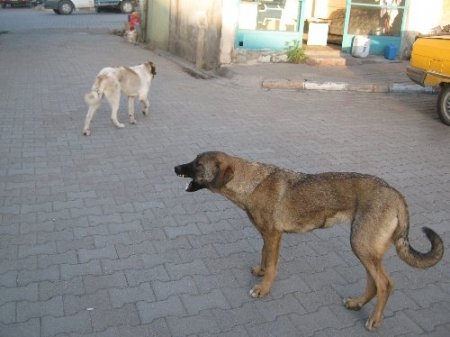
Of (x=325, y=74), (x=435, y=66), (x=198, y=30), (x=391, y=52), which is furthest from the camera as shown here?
(x=391, y=52)

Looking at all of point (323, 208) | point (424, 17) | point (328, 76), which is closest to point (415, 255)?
point (323, 208)

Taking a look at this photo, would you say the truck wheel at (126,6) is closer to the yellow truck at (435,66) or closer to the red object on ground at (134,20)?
the red object on ground at (134,20)

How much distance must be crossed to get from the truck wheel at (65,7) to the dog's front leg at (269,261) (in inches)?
1245

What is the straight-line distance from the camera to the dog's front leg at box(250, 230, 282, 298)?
12.8 ft

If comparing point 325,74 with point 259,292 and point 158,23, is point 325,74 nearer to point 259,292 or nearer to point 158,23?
point 158,23

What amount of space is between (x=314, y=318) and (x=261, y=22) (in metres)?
11.3

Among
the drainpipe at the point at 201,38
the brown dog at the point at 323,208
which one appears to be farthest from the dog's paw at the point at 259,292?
the drainpipe at the point at 201,38

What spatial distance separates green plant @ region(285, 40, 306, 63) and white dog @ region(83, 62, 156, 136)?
19.9 feet

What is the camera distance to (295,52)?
13.9m

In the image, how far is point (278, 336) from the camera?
3631mm

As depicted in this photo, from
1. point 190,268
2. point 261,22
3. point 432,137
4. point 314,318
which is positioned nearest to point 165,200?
point 190,268

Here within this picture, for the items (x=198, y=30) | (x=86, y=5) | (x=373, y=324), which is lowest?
(x=373, y=324)

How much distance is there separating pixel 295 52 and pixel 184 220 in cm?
957

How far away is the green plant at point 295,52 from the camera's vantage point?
1390 cm
